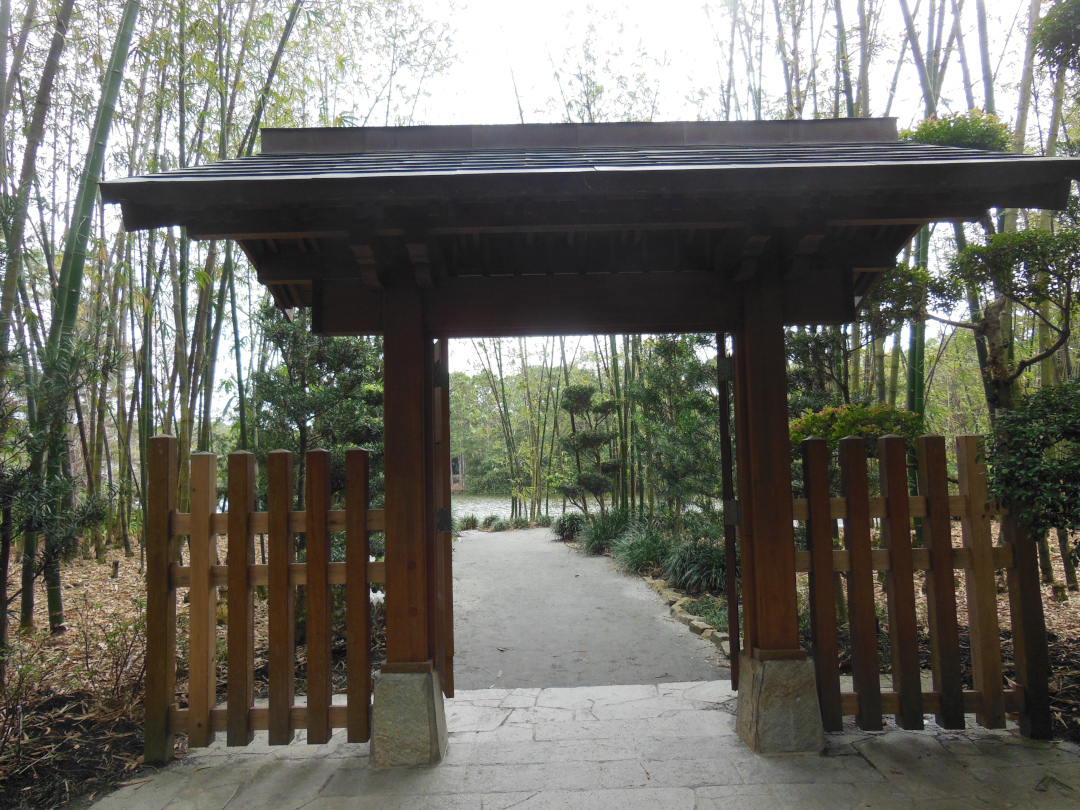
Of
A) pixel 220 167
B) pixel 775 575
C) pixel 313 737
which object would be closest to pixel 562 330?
pixel 775 575

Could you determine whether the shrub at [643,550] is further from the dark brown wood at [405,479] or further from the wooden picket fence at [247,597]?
the wooden picket fence at [247,597]

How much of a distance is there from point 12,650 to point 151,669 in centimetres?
Result: 97

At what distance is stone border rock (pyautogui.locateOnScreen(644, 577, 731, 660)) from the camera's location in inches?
154

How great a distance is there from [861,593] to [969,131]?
2.67 metres

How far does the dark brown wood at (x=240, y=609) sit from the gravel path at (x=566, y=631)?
1.45 meters

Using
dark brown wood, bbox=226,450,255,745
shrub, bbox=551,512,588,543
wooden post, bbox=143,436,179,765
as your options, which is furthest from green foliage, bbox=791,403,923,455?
shrub, bbox=551,512,588,543

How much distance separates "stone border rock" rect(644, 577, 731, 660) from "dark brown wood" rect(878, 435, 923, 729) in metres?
1.17

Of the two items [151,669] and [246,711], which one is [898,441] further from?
[151,669]

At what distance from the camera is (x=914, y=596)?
218 centimetres

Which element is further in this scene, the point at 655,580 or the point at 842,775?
the point at 655,580

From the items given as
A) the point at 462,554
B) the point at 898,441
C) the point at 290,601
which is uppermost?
the point at 898,441

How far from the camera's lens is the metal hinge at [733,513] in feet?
7.70

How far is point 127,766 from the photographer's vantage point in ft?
6.95

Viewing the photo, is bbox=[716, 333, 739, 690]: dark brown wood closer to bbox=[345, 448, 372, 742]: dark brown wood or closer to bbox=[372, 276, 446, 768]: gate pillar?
bbox=[372, 276, 446, 768]: gate pillar
